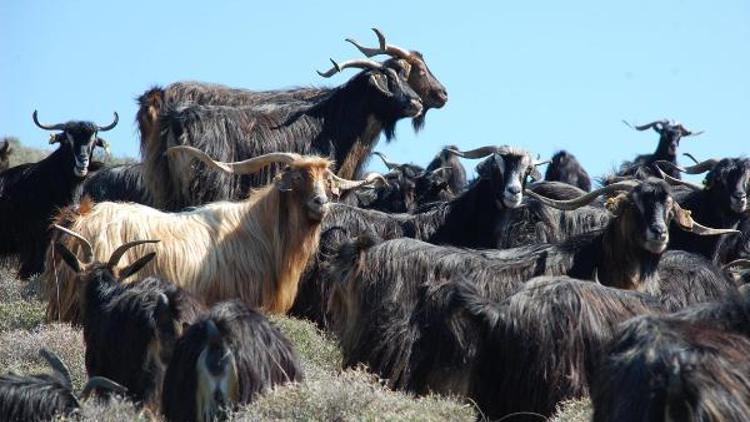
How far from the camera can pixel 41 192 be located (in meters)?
17.2

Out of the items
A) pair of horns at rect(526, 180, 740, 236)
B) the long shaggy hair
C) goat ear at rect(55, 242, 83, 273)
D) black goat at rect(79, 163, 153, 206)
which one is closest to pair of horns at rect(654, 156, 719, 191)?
pair of horns at rect(526, 180, 740, 236)

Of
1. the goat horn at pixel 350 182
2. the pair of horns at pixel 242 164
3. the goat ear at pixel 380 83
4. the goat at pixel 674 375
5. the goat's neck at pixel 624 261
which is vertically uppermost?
the goat ear at pixel 380 83

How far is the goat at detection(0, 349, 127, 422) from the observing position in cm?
976

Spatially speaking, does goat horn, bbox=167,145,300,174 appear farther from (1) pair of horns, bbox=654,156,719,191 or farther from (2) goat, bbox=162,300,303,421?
(2) goat, bbox=162,300,303,421

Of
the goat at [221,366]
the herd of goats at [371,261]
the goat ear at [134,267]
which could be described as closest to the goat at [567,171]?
the herd of goats at [371,261]

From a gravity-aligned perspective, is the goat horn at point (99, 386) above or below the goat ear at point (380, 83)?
below

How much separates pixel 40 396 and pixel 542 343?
297cm

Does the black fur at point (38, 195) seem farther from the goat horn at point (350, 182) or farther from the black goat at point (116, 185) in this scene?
the goat horn at point (350, 182)

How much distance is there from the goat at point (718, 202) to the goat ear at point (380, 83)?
3.33m

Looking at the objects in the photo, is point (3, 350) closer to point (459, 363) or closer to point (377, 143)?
point (459, 363)

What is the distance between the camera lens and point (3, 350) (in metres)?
12.8

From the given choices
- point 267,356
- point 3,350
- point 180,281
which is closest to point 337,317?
point 180,281

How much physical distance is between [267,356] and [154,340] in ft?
3.94

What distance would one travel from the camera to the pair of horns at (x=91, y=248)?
12289mm
